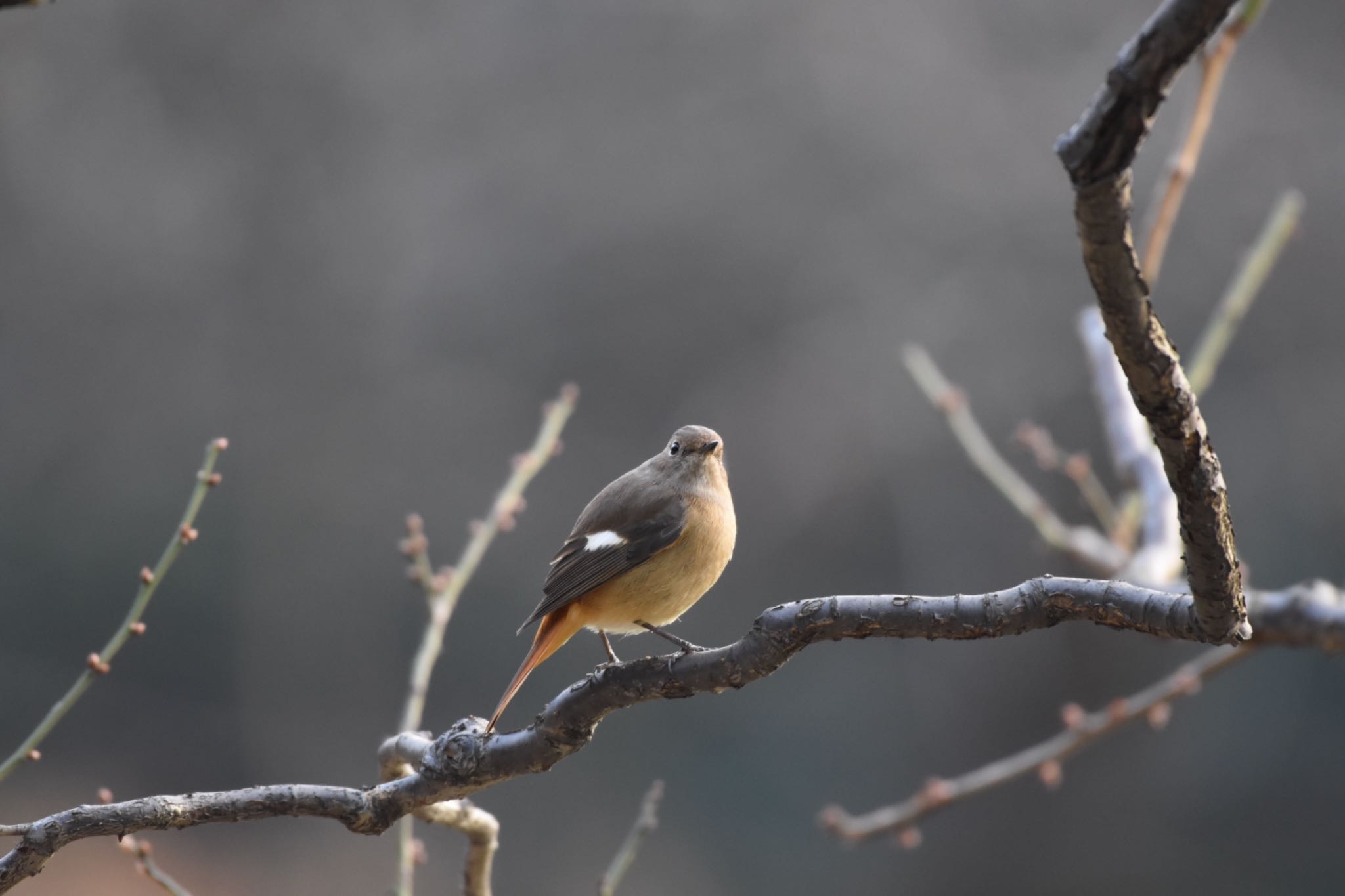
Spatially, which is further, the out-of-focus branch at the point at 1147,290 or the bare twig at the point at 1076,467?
the bare twig at the point at 1076,467

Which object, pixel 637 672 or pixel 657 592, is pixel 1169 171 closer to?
pixel 657 592

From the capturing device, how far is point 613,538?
2.53m

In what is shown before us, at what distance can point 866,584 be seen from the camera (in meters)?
7.34

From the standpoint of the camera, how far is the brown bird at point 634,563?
2449 mm

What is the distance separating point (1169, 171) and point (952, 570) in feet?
14.2

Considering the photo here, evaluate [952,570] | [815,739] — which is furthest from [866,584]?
[815,739]

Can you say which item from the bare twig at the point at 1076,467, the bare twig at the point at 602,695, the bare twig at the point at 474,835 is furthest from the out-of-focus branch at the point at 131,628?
the bare twig at the point at 1076,467

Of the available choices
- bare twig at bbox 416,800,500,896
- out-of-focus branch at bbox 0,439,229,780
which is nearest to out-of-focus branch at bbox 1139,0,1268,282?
bare twig at bbox 416,800,500,896

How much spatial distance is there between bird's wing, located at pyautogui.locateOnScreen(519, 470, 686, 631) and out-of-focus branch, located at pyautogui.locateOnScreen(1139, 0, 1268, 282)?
123 cm

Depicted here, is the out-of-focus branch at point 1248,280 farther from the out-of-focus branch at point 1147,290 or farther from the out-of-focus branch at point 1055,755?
the out-of-focus branch at point 1147,290

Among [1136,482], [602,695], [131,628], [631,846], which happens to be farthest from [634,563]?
[1136,482]

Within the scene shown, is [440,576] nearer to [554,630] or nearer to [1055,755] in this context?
[554,630]

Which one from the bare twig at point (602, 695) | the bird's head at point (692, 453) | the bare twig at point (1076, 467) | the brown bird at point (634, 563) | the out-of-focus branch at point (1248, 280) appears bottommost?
the bare twig at point (602, 695)

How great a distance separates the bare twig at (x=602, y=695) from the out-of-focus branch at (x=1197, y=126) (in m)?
1.68
